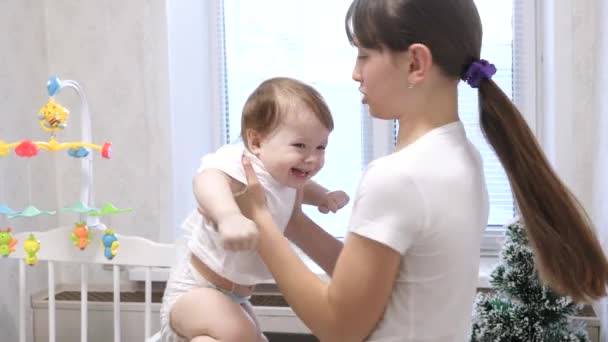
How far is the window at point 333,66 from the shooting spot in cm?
261

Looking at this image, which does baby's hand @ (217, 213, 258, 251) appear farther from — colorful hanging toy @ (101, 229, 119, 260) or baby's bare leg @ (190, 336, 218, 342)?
colorful hanging toy @ (101, 229, 119, 260)

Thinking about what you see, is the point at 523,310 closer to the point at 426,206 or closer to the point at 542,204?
the point at 542,204

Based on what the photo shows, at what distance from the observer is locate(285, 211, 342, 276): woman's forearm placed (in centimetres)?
143

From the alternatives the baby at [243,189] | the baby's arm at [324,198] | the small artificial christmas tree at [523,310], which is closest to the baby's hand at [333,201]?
the baby's arm at [324,198]

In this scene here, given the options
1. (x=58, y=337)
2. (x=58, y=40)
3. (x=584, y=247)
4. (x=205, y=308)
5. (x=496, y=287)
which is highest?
(x=58, y=40)

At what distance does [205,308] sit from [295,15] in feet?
5.49

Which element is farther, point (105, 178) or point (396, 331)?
point (105, 178)

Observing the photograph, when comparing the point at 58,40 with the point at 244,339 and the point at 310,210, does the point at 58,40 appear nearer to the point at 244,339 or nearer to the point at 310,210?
the point at 310,210

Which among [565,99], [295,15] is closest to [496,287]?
[565,99]

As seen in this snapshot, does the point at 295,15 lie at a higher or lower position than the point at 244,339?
higher

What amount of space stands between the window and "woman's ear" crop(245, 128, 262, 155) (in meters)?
1.33

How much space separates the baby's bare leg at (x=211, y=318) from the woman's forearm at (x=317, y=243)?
0.18 metres

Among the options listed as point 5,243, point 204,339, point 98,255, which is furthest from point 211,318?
point 5,243

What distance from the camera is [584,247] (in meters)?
1.15
